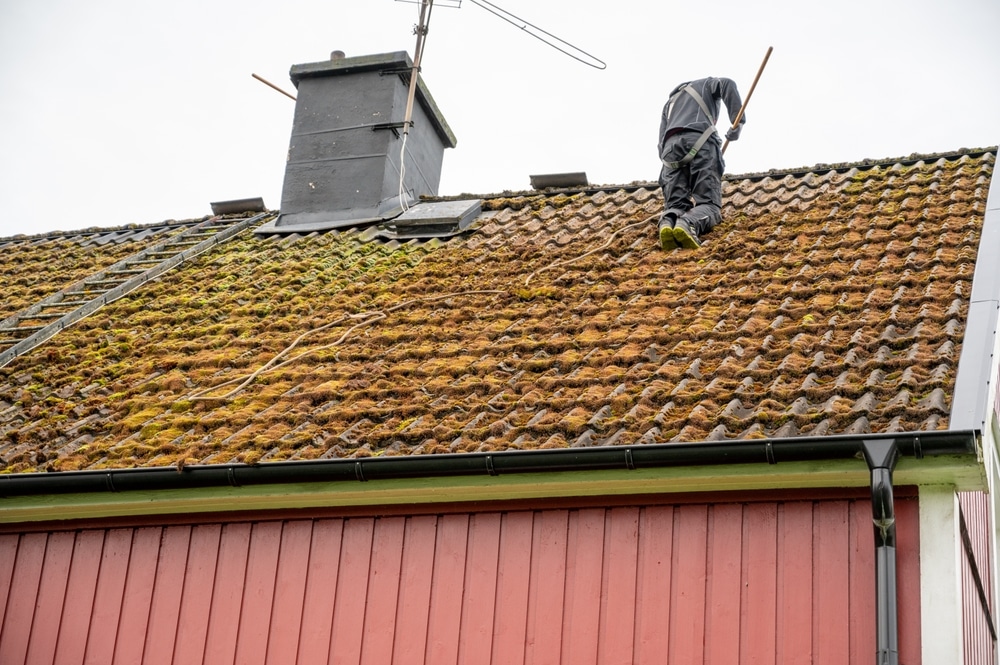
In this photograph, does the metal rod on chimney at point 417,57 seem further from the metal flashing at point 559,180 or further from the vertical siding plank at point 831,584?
the vertical siding plank at point 831,584

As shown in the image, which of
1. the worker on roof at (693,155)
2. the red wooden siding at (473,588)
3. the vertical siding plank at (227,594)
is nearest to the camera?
the red wooden siding at (473,588)

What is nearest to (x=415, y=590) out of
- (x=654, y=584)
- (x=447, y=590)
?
(x=447, y=590)

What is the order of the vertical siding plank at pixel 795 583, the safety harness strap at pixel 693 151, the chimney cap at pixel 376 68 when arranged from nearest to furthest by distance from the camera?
the vertical siding plank at pixel 795 583 < the safety harness strap at pixel 693 151 < the chimney cap at pixel 376 68

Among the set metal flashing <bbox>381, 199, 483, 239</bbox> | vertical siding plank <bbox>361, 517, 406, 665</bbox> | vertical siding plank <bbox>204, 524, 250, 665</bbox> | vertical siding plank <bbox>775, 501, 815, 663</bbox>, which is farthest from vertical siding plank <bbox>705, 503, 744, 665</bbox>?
metal flashing <bbox>381, 199, 483, 239</bbox>

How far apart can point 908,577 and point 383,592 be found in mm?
2536

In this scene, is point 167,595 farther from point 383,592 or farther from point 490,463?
point 490,463

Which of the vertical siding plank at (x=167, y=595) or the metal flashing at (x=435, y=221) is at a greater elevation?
the metal flashing at (x=435, y=221)

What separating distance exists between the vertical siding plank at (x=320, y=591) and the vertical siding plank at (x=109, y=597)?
111cm

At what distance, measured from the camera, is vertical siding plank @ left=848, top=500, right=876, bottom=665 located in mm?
5621

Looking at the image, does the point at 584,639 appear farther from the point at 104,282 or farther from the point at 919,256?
the point at 104,282

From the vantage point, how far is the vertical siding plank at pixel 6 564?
24.1 ft

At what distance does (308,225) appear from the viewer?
11312 mm

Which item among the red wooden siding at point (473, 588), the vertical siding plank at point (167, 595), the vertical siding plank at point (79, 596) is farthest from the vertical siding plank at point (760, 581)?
the vertical siding plank at point (79, 596)

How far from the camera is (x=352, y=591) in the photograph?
264 inches
